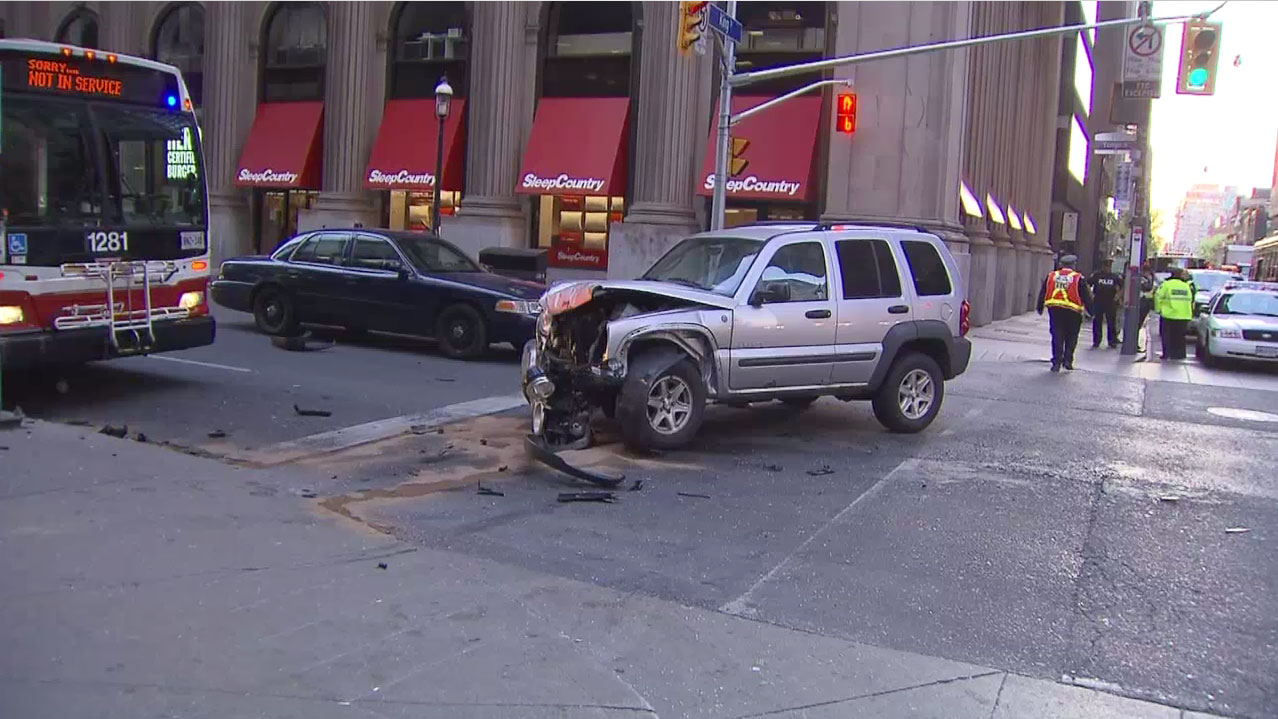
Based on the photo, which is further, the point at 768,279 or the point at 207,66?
the point at 207,66

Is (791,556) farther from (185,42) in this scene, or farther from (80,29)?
(80,29)

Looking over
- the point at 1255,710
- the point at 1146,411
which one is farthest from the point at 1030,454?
the point at 1255,710

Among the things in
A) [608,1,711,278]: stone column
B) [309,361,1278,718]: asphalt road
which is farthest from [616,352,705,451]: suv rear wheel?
[608,1,711,278]: stone column

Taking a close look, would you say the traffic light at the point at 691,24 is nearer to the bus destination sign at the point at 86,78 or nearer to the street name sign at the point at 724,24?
the street name sign at the point at 724,24

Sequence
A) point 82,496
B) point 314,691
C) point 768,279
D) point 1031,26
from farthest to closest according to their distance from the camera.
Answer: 1. point 1031,26
2. point 768,279
3. point 82,496
4. point 314,691

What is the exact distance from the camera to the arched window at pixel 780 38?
81.6 feet

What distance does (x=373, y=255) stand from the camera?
49.0ft

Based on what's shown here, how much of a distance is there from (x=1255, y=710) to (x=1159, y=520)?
10.8 ft

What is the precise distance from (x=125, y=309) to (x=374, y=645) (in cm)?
683

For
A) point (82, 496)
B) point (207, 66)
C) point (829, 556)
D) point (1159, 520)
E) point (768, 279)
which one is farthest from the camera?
point (207, 66)

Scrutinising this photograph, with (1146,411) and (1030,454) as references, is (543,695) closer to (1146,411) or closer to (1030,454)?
(1030,454)

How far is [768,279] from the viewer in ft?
31.0

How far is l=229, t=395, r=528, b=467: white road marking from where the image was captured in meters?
8.50

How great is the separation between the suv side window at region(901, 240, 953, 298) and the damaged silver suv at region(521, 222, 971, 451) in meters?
0.01
